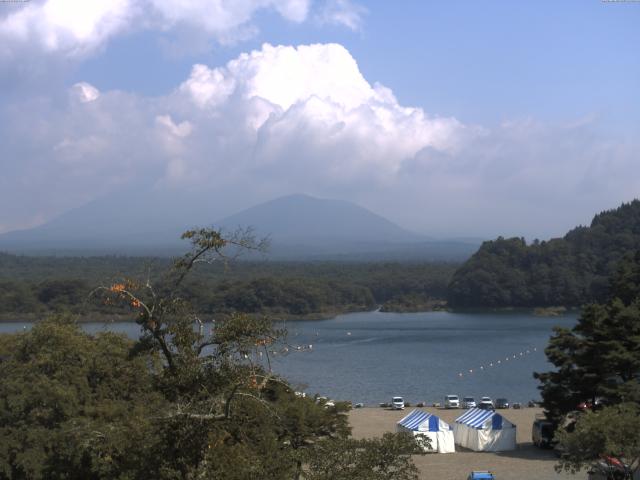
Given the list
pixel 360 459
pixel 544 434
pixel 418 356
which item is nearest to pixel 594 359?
pixel 544 434

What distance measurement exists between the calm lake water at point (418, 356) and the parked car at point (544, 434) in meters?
4.70

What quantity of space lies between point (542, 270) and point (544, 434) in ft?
159

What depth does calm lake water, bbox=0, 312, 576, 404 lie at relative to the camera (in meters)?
27.7

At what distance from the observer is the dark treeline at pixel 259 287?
171 feet

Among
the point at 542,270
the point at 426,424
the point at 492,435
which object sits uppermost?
the point at 542,270

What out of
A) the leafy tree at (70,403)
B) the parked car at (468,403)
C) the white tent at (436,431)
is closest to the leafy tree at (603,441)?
the leafy tree at (70,403)

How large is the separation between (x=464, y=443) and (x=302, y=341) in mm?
26059

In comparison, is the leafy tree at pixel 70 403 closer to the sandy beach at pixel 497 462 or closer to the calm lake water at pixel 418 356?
the calm lake water at pixel 418 356

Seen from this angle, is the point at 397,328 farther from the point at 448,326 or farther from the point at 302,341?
the point at 302,341

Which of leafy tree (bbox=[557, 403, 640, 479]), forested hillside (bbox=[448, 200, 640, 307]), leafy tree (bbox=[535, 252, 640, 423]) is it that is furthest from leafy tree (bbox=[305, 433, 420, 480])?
forested hillside (bbox=[448, 200, 640, 307])

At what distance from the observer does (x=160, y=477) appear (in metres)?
5.65

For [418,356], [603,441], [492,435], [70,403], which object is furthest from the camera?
[418,356]

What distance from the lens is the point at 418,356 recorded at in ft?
122

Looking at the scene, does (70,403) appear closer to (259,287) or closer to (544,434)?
(544,434)
